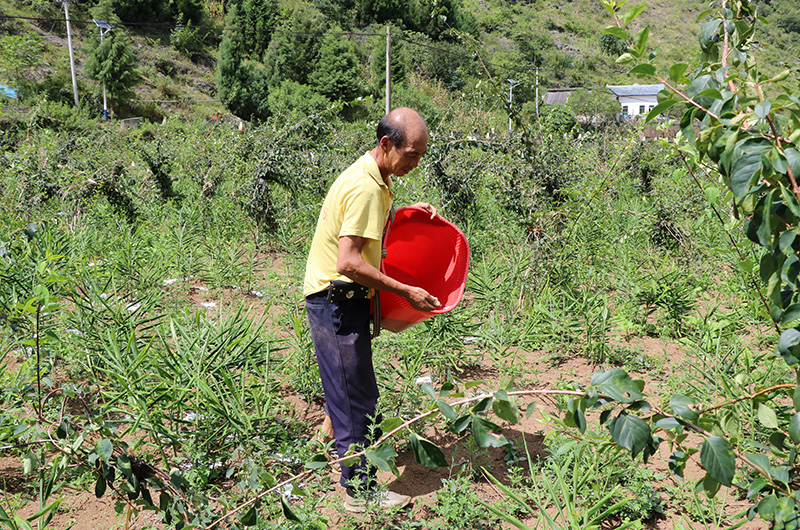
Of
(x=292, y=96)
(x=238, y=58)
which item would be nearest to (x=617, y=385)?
(x=238, y=58)

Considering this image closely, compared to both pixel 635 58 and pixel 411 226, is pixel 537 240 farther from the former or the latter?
pixel 635 58

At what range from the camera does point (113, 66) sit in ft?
88.3

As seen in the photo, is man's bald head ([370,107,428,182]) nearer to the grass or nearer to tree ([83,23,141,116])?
the grass

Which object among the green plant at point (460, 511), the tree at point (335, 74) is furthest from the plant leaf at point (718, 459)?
the tree at point (335, 74)

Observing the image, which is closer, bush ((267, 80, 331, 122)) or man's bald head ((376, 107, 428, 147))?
man's bald head ((376, 107, 428, 147))

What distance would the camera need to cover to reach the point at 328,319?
226cm

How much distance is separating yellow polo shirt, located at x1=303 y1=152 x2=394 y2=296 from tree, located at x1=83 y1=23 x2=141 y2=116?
95.3ft

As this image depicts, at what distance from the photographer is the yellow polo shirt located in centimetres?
207

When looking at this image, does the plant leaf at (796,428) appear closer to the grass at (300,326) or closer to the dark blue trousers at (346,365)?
the grass at (300,326)

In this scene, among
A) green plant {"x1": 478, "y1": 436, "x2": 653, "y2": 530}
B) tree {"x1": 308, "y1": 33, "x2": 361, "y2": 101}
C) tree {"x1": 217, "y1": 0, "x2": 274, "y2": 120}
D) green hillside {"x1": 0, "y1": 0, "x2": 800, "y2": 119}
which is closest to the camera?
green plant {"x1": 478, "y1": 436, "x2": 653, "y2": 530}

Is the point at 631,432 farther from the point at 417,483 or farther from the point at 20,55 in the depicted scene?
the point at 20,55

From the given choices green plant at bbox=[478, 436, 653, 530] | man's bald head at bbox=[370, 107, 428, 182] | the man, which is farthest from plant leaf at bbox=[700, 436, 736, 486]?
man's bald head at bbox=[370, 107, 428, 182]

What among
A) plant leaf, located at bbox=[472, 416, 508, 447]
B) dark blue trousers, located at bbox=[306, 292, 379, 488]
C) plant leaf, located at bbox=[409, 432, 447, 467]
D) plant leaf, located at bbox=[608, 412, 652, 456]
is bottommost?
dark blue trousers, located at bbox=[306, 292, 379, 488]

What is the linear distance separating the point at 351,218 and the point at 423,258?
0.80m
